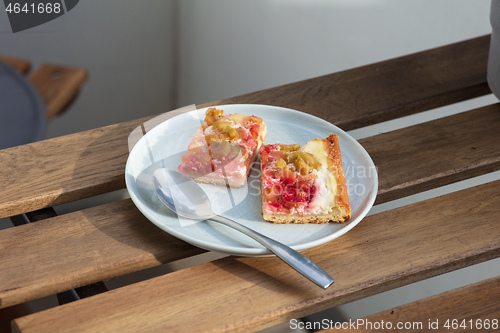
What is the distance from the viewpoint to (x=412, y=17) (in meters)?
1.84

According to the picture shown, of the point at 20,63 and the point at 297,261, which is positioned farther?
the point at 20,63

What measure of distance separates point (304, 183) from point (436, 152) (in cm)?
28

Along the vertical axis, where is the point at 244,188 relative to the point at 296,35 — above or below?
above

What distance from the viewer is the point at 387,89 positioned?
1050mm

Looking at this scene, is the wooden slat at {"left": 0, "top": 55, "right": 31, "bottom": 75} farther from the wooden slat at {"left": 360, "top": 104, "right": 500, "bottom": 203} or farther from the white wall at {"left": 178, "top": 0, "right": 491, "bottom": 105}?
the wooden slat at {"left": 360, "top": 104, "right": 500, "bottom": 203}

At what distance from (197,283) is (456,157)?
50 centimetres

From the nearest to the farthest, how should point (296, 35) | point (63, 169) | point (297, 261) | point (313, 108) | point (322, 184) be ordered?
point (297, 261), point (322, 184), point (63, 169), point (313, 108), point (296, 35)

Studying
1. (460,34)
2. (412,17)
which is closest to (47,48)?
Result: (412,17)

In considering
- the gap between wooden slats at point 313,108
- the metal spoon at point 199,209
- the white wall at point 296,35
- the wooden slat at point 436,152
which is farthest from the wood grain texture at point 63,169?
the white wall at point 296,35

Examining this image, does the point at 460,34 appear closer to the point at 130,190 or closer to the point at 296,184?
the point at 296,184

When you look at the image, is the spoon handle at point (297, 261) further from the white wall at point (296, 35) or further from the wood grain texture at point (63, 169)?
the white wall at point (296, 35)

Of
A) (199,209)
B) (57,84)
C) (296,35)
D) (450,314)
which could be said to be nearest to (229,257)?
(199,209)

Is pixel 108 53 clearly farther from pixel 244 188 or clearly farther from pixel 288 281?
pixel 288 281

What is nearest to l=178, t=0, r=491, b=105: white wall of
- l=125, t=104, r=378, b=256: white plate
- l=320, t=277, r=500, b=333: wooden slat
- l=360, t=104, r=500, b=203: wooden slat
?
l=360, t=104, r=500, b=203: wooden slat
